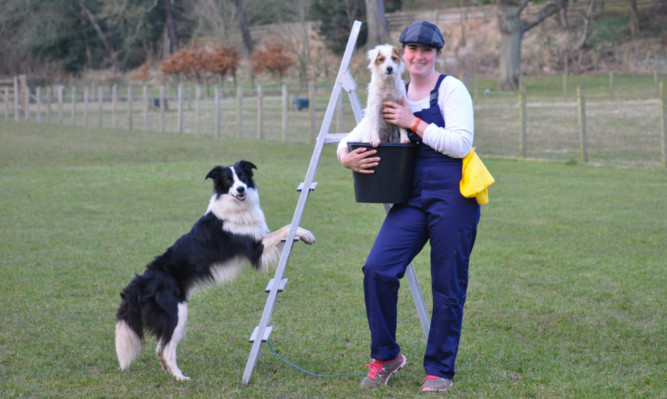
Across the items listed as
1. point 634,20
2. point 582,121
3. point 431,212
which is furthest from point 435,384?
point 634,20

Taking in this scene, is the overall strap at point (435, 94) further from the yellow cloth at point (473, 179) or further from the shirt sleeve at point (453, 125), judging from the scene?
the yellow cloth at point (473, 179)

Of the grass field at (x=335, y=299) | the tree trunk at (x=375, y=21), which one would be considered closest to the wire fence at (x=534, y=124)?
the grass field at (x=335, y=299)

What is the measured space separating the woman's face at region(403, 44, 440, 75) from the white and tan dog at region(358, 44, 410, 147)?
74 mm

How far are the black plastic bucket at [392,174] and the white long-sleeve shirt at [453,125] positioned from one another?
0.17 metres

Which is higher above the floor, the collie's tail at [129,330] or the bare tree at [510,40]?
the bare tree at [510,40]

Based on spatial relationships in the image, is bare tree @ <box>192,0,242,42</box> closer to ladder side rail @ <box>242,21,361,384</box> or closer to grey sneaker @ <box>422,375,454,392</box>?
ladder side rail @ <box>242,21,361,384</box>

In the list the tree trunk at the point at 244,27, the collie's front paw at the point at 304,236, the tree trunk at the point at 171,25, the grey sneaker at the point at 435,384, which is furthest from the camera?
the tree trunk at the point at 171,25

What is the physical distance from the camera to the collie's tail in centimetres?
477

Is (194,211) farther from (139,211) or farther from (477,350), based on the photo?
(477,350)

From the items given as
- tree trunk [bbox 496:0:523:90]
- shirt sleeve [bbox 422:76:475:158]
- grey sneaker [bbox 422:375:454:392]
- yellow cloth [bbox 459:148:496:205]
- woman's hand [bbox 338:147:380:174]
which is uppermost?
tree trunk [bbox 496:0:523:90]

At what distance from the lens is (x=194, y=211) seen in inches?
462

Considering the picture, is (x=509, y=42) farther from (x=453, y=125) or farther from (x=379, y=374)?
(x=379, y=374)

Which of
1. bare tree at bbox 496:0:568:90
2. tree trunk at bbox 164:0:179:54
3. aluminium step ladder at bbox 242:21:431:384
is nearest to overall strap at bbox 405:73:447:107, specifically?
aluminium step ladder at bbox 242:21:431:384

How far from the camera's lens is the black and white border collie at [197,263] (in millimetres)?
4805
